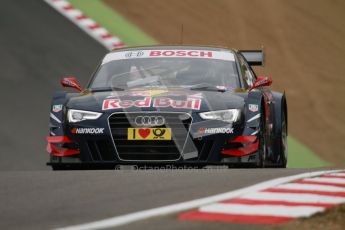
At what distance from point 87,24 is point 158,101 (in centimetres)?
1167

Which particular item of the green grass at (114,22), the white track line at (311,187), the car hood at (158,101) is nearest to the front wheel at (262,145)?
the car hood at (158,101)

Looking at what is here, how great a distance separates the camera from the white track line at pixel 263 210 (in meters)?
6.19

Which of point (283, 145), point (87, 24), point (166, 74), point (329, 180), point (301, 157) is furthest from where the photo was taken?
point (87, 24)

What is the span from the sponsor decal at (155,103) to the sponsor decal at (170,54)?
1.53 meters

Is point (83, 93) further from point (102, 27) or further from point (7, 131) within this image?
point (102, 27)

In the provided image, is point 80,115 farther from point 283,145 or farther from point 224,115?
point 283,145

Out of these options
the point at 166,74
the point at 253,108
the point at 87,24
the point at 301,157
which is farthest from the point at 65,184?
the point at 87,24

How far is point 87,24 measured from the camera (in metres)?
21.9

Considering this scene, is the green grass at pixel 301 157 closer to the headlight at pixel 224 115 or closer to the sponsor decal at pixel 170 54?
the sponsor decal at pixel 170 54

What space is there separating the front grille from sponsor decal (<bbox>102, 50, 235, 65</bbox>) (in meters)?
1.78

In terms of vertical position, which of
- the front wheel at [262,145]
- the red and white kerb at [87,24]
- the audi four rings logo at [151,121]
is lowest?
the front wheel at [262,145]

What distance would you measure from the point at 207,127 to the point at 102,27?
476 inches

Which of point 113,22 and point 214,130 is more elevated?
point 113,22

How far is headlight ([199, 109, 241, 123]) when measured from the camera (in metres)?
10.3
